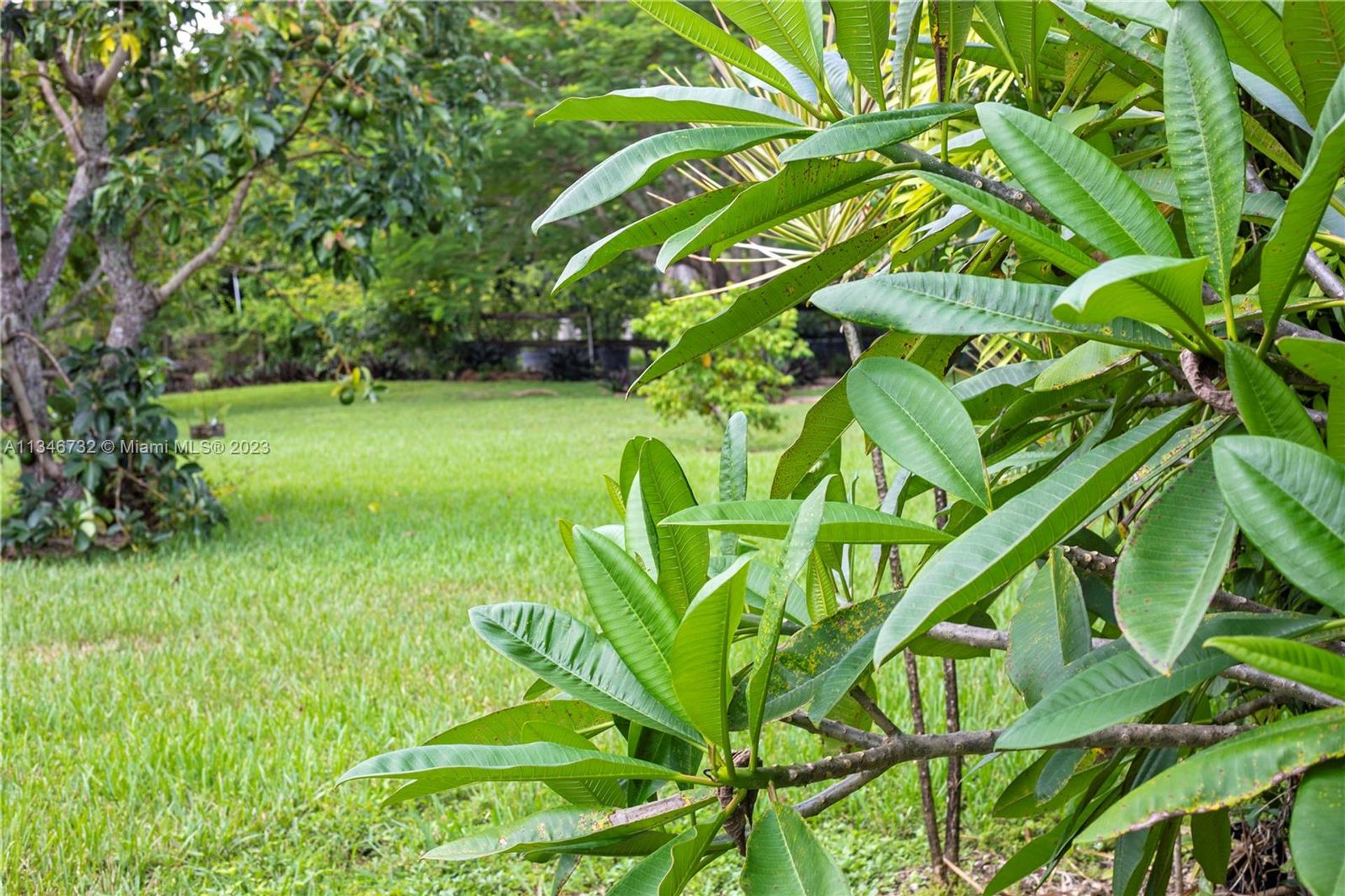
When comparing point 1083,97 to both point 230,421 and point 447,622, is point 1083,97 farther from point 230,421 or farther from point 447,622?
point 230,421

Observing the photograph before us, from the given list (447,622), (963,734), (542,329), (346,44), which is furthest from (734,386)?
(542,329)

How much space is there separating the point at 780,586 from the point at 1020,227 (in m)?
0.19

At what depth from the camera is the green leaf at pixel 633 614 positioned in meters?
0.54

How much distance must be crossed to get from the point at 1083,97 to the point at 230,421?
13.3 metres

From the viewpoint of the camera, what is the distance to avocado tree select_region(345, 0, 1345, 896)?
0.44 meters

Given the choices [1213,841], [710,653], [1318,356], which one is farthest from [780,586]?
[1213,841]

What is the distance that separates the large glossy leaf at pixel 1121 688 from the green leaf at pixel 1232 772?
0.10 feet

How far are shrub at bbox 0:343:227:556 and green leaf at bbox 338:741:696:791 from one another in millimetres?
4642

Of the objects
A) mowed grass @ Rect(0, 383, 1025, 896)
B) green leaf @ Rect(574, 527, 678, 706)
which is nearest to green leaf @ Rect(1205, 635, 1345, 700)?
green leaf @ Rect(574, 527, 678, 706)

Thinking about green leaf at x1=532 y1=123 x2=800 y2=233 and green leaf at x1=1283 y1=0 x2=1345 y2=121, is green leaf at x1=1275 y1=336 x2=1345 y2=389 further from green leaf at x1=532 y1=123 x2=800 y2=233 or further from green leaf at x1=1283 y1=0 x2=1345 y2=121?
green leaf at x1=532 y1=123 x2=800 y2=233

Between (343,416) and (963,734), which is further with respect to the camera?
(343,416)

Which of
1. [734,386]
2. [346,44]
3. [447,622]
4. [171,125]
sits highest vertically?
[346,44]

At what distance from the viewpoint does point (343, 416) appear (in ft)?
43.8

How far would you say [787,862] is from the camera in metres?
0.52
